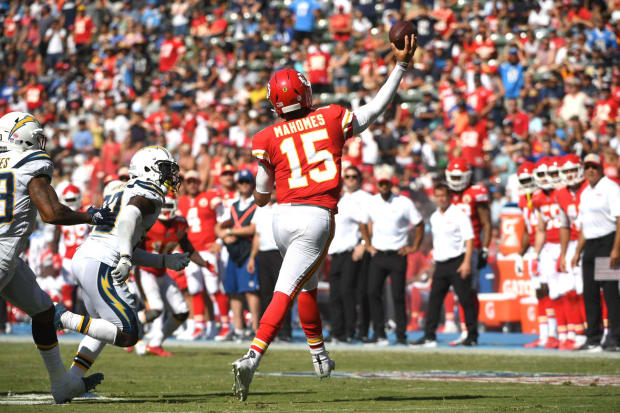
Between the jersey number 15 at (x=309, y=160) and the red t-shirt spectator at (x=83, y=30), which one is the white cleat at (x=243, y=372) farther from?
the red t-shirt spectator at (x=83, y=30)

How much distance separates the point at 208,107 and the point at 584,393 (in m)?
17.8

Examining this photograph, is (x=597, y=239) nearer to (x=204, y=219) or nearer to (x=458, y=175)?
(x=458, y=175)

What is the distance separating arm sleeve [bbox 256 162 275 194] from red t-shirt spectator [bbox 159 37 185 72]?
21.5 m

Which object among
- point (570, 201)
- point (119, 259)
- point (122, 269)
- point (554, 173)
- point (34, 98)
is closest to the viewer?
point (122, 269)

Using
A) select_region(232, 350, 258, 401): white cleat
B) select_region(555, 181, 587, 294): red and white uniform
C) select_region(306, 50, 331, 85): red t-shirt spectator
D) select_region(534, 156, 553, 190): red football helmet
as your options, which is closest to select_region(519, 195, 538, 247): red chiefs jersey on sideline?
select_region(534, 156, 553, 190): red football helmet

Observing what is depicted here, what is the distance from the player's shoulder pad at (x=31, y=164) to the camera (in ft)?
22.6

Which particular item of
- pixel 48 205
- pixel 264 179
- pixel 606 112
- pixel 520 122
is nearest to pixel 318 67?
pixel 520 122

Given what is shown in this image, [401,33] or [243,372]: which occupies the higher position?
[401,33]

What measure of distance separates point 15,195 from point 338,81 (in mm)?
16778

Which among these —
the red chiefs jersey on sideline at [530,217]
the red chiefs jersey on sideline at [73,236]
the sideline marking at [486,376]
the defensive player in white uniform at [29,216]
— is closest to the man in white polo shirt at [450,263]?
the red chiefs jersey on sideline at [530,217]

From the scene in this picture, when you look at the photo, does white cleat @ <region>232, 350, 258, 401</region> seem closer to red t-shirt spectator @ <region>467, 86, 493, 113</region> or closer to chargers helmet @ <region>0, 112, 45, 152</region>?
chargers helmet @ <region>0, 112, 45, 152</region>

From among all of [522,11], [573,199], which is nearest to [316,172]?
[573,199]

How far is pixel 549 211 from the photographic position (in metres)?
13.4

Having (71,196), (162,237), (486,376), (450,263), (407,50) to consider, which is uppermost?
(407,50)
